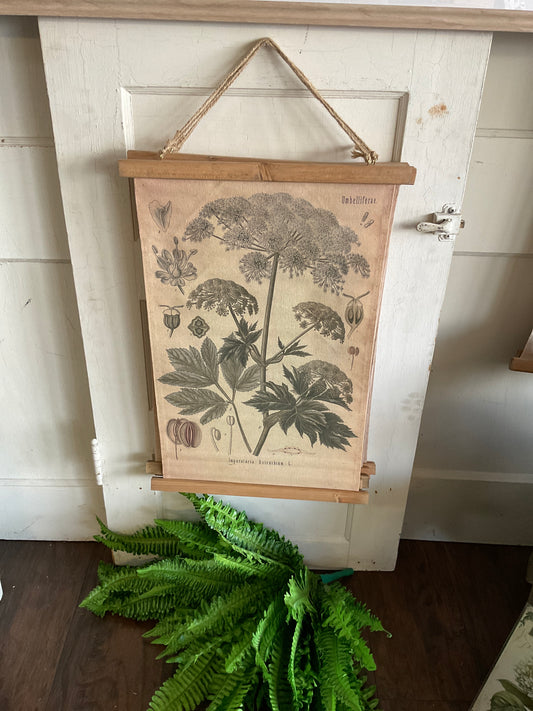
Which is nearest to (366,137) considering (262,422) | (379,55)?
(379,55)

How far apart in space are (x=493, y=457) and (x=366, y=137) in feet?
3.60

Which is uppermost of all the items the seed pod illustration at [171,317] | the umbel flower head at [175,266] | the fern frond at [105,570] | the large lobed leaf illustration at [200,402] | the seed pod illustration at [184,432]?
the umbel flower head at [175,266]

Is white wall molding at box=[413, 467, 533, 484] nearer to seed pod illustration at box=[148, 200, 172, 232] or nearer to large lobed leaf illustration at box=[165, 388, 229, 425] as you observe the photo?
large lobed leaf illustration at box=[165, 388, 229, 425]

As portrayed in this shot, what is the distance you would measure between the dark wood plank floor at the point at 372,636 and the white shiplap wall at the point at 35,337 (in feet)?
0.54

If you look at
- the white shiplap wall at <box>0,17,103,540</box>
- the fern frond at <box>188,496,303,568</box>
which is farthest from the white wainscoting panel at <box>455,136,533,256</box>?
the white shiplap wall at <box>0,17,103,540</box>

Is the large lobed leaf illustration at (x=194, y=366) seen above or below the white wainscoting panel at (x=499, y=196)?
below

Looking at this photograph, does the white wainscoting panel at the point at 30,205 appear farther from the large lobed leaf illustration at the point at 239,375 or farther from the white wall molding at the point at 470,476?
the white wall molding at the point at 470,476

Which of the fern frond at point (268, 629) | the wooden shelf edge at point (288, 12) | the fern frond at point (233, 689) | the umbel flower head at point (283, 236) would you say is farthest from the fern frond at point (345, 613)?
the wooden shelf edge at point (288, 12)

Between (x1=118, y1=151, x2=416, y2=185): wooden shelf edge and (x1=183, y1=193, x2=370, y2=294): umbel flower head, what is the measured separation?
2.1 inches

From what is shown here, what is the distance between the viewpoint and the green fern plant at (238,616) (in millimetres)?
1286

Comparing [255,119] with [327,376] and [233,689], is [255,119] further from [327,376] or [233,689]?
[233,689]

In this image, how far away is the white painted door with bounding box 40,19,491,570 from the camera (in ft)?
3.70

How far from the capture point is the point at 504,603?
1.66 m

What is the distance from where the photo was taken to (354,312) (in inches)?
50.3
